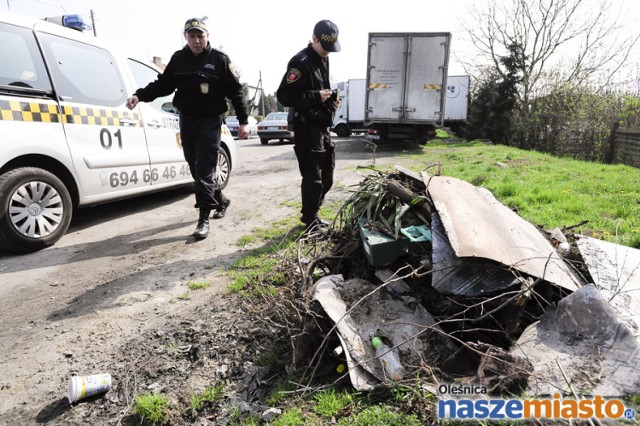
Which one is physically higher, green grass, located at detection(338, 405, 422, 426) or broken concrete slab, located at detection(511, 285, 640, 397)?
broken concrete slab, located at detection(511, 285, 640, 397)

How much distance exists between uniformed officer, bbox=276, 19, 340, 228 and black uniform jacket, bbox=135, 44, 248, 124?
719 mm

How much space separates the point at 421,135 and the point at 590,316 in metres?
11.1

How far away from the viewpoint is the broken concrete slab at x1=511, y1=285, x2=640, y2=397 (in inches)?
60.0

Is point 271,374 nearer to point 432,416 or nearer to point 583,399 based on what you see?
point 432,416

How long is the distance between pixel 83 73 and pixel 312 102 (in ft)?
7.93

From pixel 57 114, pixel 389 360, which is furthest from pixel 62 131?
pixel 389 360

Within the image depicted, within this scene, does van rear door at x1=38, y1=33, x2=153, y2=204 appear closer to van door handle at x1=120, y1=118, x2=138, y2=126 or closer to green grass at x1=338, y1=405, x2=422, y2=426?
van door handle at x1=120, y1=118, x2=138, y2=126

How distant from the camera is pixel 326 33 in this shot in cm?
344

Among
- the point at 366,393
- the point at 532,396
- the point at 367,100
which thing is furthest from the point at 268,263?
the point at 367,100

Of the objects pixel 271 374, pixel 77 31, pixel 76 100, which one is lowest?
pixel 271 374

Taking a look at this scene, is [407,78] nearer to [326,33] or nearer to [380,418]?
[326,33]

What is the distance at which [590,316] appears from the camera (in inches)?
69.6

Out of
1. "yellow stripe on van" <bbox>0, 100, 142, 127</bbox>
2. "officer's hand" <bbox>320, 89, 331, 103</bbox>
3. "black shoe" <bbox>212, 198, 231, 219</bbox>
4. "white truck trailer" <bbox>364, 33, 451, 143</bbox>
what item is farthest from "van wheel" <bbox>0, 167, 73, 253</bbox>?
"white truck trailer" <bbox>364, 33, 451, 143</bbox>

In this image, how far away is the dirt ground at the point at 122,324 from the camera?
185 cm
